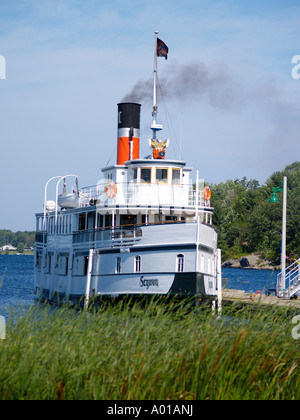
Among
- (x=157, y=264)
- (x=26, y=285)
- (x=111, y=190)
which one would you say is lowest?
(x=26, y=285)

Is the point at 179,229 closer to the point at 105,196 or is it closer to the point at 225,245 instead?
the point at 105,196

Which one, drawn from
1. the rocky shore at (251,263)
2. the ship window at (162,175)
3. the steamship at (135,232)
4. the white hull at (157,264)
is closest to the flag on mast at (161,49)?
the steamship at (135,232)

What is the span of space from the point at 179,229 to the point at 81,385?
1566 cm

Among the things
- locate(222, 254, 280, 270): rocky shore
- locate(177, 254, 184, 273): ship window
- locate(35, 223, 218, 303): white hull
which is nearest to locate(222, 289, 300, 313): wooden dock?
locate(35, 223, 218, 303): white hull

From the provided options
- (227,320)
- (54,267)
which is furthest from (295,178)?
(227,320)

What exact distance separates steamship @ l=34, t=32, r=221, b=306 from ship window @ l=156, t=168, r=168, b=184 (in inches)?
1.7

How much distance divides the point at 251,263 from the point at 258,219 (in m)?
7.01

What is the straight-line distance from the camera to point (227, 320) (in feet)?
43.7

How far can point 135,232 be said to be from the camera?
2706cm

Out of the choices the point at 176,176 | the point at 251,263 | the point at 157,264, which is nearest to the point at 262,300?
the point at 157,264

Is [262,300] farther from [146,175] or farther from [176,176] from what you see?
[176,176]

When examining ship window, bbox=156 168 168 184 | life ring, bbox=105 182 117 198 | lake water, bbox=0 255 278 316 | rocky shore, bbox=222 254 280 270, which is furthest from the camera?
rocky shore, bbox=222 254 280 270

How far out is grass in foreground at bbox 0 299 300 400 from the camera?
10227 millimetres

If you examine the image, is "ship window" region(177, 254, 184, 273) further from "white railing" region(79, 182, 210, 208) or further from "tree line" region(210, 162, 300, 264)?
"tree line" region(210, 162, 300, 264)
